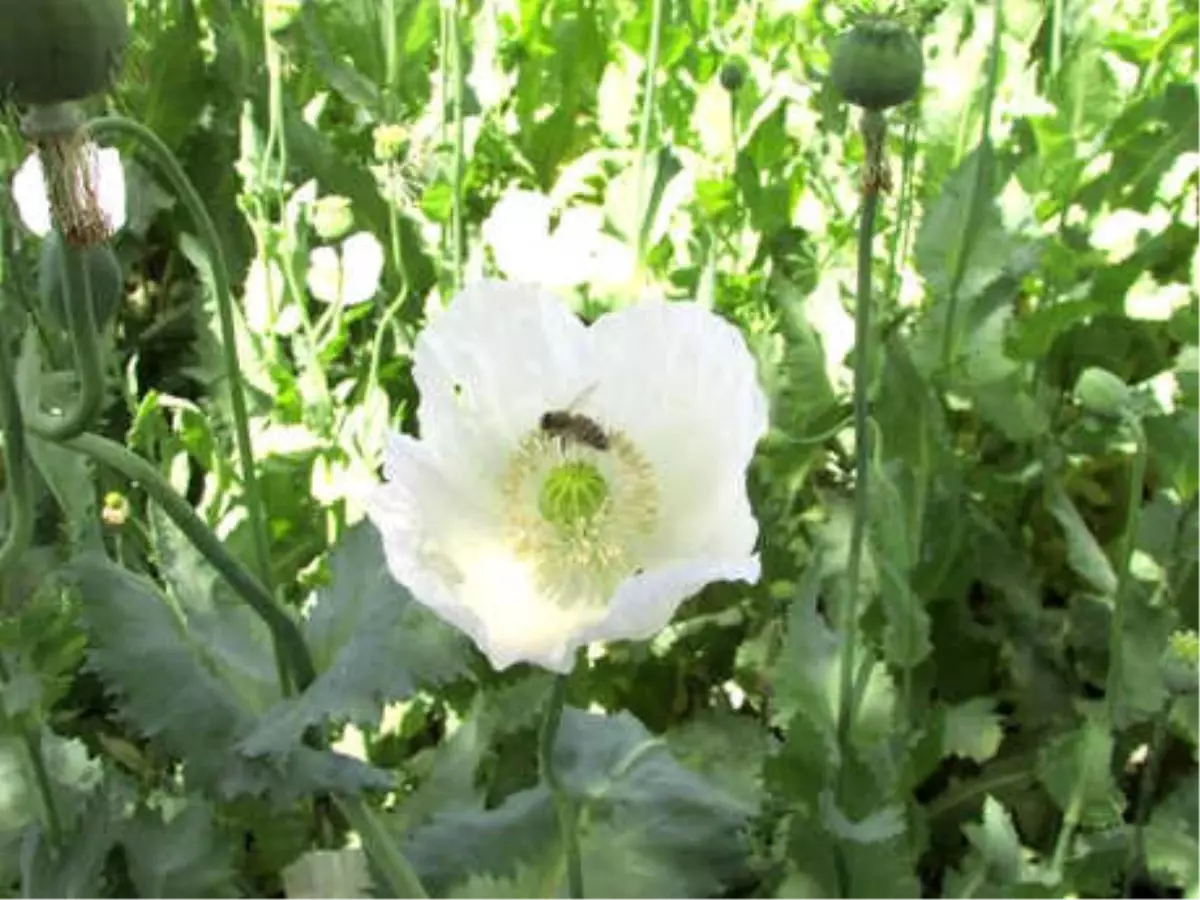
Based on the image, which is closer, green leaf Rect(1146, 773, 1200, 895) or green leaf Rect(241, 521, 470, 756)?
green leaf Rect(241, 521, 470, 756)

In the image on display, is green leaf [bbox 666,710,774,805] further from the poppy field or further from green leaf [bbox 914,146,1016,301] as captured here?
green leaf [bbox 914,146,1016,301]

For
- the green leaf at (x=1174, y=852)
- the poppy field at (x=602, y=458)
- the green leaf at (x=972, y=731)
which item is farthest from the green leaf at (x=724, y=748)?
the green leaf at (x=1174, y=852)

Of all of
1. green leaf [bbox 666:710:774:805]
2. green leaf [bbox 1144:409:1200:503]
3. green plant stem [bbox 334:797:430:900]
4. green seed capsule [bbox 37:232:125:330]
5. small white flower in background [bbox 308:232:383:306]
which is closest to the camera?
green seed capsule [bbox 37:232:125:330]

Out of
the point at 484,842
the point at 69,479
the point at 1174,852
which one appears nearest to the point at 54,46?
the point at 484,842

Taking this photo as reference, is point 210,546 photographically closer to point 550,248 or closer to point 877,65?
point 877,65

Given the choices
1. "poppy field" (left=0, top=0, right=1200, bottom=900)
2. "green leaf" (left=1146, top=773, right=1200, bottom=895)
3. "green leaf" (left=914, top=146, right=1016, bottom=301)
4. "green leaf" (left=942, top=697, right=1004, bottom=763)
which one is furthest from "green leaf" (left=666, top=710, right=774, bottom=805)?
"green leaf" (left=914, top=146, right=1016, bottom=301)

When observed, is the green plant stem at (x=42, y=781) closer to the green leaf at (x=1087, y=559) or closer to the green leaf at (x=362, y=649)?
the green leaf at (x=362, y=649)

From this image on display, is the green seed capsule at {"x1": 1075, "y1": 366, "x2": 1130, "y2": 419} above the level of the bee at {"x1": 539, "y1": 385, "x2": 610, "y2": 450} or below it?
above
